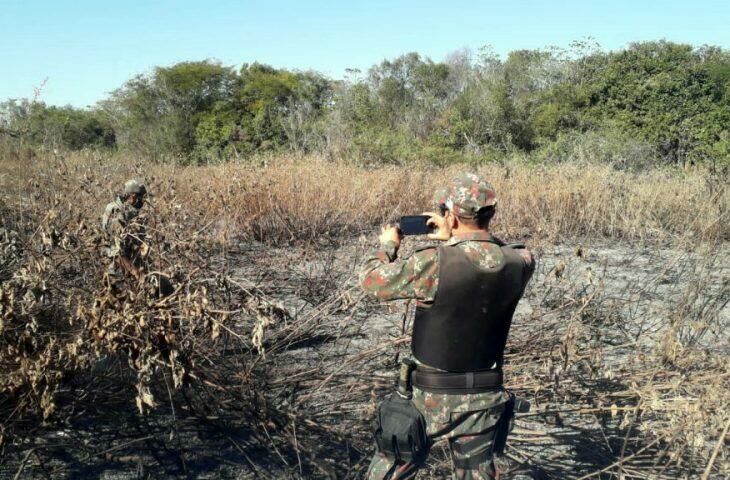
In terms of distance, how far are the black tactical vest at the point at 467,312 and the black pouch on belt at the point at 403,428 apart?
156 mm

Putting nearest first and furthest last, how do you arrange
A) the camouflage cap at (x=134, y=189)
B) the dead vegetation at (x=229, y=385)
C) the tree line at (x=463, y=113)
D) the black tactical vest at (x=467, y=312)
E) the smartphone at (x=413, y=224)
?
the black tactical vest at (x=467, y=312) < the smartphone at (x=413, y=224) < the dead vegetation at (x=229, y=385) < the camouflage cap at (x=134, y=189) < the tree line at (x=463, y=113)

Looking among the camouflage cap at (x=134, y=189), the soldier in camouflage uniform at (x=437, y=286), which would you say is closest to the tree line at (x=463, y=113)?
the camouflage cap at (x=134, y=189)

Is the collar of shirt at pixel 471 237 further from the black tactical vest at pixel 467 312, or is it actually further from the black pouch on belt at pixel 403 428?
the black pouch on belt at pixel 403 428

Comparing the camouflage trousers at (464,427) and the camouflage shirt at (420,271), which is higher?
the camouflage shirt at (420,271)

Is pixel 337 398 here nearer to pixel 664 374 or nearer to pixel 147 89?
pixel 664 374

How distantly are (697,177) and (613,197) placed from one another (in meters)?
1.50

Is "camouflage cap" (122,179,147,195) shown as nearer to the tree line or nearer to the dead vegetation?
the dead vegetation

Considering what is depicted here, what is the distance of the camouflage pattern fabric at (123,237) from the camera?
2.65 metres

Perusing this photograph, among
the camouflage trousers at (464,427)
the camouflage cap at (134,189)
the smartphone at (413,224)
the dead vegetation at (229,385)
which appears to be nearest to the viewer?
the camouflage trousers at (464,427)

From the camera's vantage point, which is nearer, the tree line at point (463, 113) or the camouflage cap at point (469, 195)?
the camouflage cap at point (469, 195)

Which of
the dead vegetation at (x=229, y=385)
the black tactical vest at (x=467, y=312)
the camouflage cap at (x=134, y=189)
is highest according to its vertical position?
the camouflage cap at (x=134, y=189)

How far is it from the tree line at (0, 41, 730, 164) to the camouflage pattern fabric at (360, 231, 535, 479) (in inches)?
418

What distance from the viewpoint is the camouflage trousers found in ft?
7.61

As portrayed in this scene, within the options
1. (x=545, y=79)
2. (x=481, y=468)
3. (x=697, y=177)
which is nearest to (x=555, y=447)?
(x=481, y=468)
